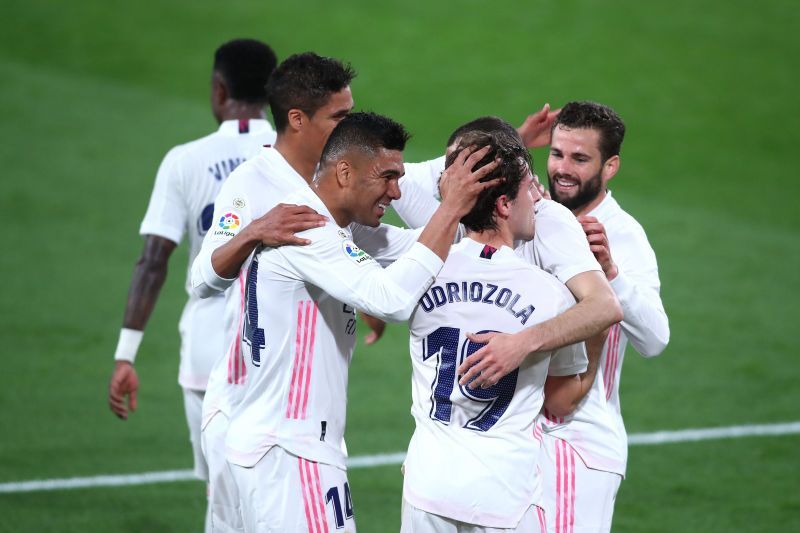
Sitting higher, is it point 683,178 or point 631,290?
point 683,178

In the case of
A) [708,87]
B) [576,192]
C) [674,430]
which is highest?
[708,87]

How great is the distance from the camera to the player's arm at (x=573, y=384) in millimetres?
4344

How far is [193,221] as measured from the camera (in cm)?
612

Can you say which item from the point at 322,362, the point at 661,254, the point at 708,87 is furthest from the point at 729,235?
the point at 322,362

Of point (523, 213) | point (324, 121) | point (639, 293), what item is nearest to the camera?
point (523, 213)

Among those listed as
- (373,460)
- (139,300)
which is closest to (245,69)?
(139,300)

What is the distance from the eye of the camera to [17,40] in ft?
57.2

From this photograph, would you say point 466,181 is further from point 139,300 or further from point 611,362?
point 139,300

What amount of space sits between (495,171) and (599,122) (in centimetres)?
115

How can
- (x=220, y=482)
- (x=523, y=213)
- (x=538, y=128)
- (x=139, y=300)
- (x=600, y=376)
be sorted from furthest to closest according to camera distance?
1. (x=139, y=300)
2. (x=538, y=128)
3. (x=220, y=482)
4. (x=600, y=376)
5. (x=523, y=213)

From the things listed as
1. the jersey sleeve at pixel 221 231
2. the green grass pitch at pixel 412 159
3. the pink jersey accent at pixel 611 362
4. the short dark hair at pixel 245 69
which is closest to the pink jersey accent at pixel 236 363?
the jersey sleeve at pixel 221 231

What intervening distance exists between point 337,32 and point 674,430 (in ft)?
34.8

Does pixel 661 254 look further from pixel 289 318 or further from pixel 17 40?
pixel 17 40

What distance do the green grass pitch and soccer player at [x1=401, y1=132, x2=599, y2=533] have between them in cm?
316
